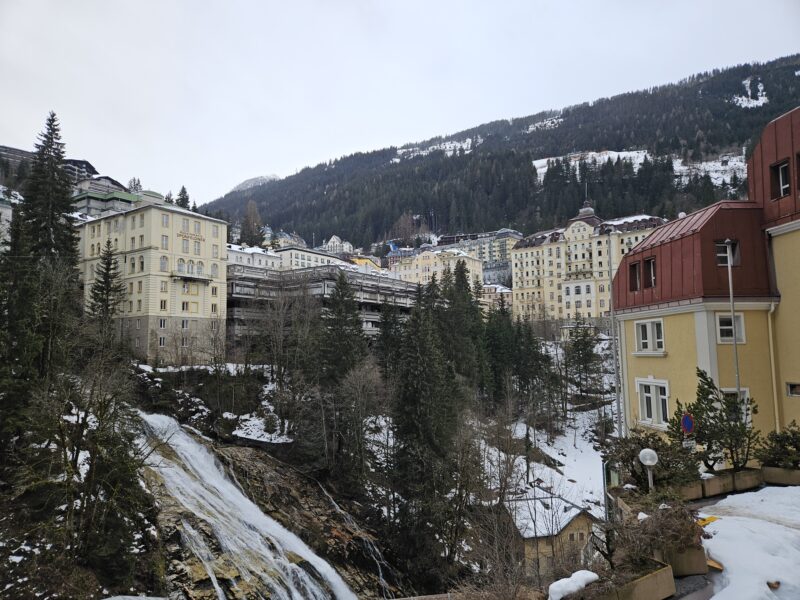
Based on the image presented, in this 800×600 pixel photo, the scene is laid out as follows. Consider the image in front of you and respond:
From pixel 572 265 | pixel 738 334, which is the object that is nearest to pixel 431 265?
pixel 572 265

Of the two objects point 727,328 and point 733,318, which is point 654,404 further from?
point 733,318

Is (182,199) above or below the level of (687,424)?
above

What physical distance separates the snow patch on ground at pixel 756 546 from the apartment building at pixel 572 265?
10403 centimetres

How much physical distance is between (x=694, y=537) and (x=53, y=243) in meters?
59.5

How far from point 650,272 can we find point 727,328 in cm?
521

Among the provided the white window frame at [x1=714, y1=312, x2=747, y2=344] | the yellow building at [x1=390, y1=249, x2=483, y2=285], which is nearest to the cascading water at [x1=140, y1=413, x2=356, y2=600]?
the white window frame at [x1=714, y1=312, x2=747, y2=344]

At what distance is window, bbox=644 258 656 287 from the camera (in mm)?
24047

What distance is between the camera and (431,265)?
15900 centimetres

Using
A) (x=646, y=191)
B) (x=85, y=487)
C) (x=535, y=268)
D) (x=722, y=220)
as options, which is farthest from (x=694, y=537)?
A: (x=646, y=191)

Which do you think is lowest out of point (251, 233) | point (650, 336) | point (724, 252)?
point (650, 336)

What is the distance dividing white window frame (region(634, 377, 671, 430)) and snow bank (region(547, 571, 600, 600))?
53.4 ft

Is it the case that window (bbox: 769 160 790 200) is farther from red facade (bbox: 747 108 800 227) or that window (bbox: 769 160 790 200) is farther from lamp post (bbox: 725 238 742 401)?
lamp post (bbox: 725 238 742 401)

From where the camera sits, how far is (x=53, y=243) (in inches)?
2036

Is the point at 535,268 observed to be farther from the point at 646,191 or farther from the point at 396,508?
the point at 396,508
